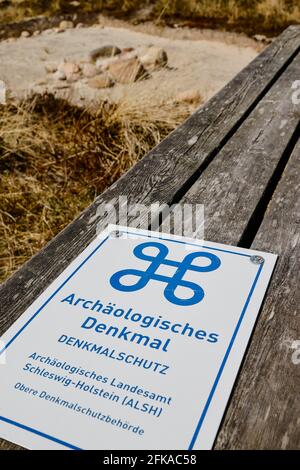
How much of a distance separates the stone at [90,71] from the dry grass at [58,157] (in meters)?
2.13

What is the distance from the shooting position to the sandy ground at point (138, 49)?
5037mm

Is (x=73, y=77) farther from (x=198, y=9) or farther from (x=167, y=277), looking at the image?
(x=198, y=9)

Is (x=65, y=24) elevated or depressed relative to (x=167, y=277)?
elevated

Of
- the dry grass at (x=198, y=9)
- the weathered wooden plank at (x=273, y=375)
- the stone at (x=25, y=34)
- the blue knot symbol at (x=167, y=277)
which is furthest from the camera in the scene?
the dry grass at (x=198, y=9)

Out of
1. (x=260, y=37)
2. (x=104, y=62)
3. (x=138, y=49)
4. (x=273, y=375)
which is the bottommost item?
(x=273, y=375)

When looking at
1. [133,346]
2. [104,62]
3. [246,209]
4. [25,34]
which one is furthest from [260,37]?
[133,346]

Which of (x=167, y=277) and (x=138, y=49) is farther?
(x=138, y=49)

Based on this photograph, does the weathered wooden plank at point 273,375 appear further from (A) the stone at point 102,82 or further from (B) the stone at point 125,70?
(B) the stone at point 125,70

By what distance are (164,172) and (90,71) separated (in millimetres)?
4454

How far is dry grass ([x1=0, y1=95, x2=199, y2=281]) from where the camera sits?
2729 millimetres

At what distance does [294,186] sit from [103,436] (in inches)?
42.5

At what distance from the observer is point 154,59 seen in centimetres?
625

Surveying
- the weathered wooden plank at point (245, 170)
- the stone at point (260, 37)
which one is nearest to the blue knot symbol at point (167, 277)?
the weathered wooden plank at point (245, 170)

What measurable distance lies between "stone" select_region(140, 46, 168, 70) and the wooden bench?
3644mm
